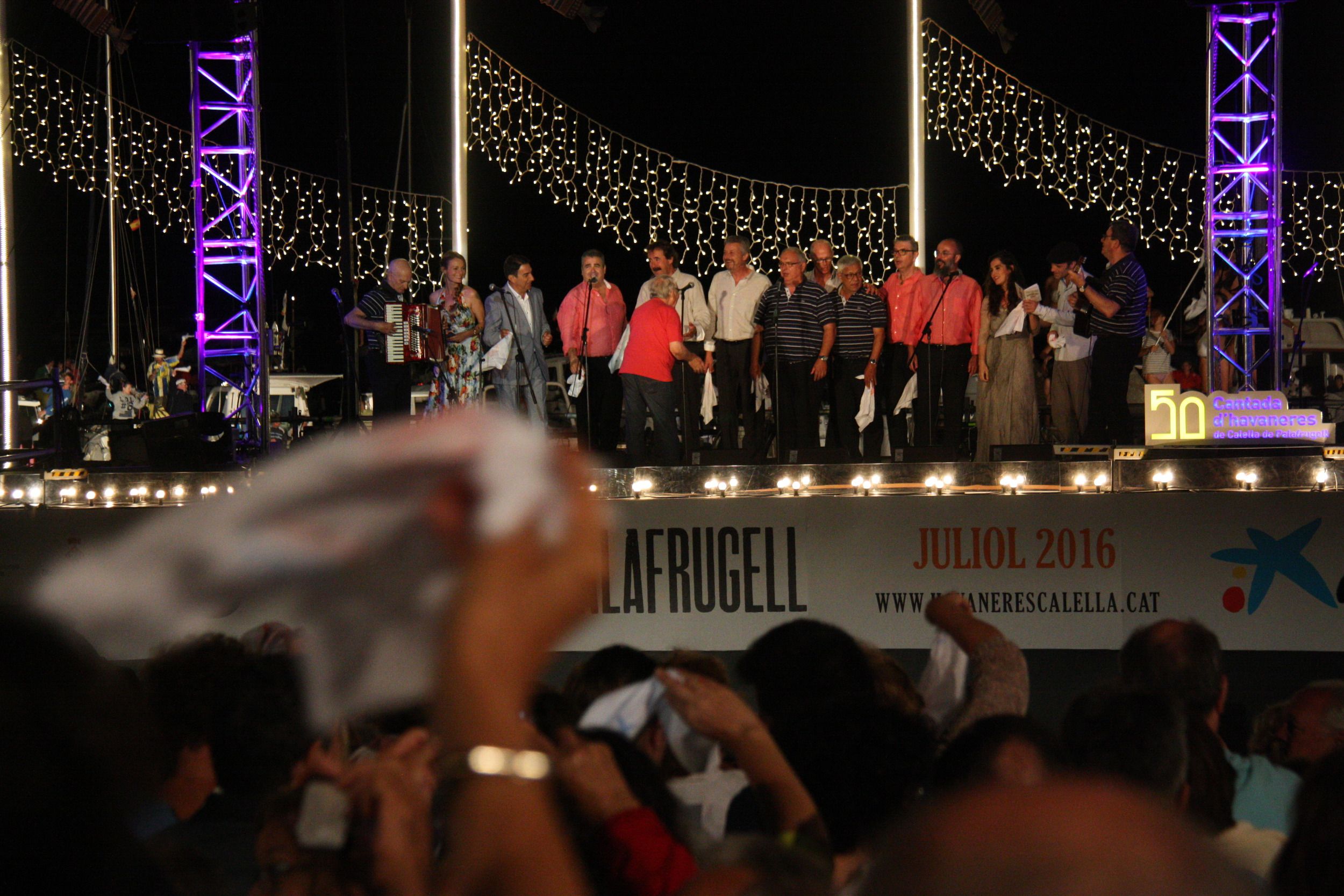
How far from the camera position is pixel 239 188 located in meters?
12.0

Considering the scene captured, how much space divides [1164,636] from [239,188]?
34.5 feet

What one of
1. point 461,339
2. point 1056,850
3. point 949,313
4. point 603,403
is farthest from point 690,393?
point 1056,850

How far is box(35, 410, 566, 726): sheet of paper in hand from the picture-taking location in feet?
2.92

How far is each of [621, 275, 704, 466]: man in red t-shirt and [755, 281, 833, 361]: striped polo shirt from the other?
2.25 feet

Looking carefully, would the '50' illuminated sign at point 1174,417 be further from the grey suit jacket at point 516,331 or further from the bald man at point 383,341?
the bald man at point 383,341

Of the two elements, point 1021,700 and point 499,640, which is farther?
point 1021,700

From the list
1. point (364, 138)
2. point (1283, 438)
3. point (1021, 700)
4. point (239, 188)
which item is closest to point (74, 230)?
point (364, 138)

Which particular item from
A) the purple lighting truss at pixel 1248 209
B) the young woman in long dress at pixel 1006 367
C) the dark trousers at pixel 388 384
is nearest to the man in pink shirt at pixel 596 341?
the dark trousers at pixel 388 384

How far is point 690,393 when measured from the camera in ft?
35.1

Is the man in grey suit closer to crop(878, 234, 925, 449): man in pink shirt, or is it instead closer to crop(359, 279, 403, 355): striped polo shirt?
crop(359, 279, 403, 355): striped polo shirt

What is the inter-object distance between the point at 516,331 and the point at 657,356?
3.66ft

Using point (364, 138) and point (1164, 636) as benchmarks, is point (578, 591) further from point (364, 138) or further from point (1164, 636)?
point (364, 138)

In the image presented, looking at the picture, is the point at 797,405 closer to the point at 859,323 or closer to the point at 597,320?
the point at 859,323

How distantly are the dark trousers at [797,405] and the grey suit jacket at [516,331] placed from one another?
1747mm
